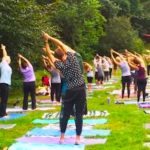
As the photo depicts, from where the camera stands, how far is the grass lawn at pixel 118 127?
10.5 metres

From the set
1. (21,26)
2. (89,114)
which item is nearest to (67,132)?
(89,114)

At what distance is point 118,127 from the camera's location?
12711 millimetres

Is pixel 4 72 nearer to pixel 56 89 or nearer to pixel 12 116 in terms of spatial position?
pixel 12 116

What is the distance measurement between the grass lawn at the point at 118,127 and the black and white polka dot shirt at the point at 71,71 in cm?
129

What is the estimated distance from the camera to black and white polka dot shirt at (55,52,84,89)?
9.98m

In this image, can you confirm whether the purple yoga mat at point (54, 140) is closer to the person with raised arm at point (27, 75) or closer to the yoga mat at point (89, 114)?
the yoga mat at point (89, 114)

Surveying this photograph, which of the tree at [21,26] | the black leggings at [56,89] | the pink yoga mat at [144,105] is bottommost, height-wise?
the pink yoga mat at [144,105]

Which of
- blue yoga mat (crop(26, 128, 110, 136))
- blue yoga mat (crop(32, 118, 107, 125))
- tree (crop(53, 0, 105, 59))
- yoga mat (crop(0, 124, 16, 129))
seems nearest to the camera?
blue yoga mat (crop(26, 128, 110, 136))

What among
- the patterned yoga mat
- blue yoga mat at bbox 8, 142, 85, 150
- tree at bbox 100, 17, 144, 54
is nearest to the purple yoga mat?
the patterned yoga mat

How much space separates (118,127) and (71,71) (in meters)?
3.22

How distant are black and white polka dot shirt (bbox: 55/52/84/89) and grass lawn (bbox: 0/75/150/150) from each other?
4.24 feet

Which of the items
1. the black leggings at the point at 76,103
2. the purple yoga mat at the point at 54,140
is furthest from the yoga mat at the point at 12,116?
the black leggings at the point at 76,103

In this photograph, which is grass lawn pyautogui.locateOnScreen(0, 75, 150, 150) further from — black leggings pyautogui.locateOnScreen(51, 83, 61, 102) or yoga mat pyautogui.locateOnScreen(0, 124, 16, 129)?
black leggings pyautogui.locateOnScreen(51, 83, 61, 102)

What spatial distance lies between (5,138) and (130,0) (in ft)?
210
